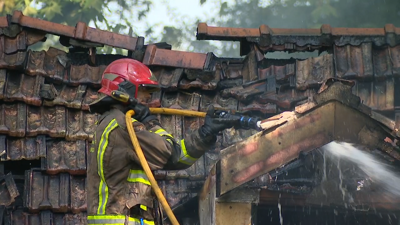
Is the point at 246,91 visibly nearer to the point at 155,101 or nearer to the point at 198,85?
the point at 198,85

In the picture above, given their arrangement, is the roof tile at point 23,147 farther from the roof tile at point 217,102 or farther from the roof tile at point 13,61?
the roof tile at point 217,102

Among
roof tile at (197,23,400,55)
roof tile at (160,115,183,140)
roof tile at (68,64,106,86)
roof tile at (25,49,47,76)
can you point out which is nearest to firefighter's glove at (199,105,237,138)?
roof tile at (160,115,183,140)

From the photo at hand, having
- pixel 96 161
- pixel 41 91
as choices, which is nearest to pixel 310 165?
pixel 96 161

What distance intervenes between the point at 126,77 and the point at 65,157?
189 centimetres

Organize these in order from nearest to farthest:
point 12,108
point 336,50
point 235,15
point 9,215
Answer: point 9,215 < point 12,108 < point 336,50 < point 235,15

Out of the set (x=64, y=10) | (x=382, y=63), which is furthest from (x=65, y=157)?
(x=64, y=10)

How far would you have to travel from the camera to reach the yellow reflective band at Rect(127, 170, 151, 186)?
17.2ft

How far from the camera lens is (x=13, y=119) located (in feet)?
23.1

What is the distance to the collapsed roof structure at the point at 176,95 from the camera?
6730 millimetres

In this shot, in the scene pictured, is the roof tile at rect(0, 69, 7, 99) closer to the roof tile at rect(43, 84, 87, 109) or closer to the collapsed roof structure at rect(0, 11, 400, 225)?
the collapsed roof structure at rect(0, 11, 400, 225)

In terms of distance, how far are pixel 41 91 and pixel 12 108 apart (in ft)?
1.22

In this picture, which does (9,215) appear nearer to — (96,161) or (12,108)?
(12,108)

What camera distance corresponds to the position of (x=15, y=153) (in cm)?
691

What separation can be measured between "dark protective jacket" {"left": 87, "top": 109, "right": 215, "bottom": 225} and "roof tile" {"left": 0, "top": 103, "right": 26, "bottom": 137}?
195cm
